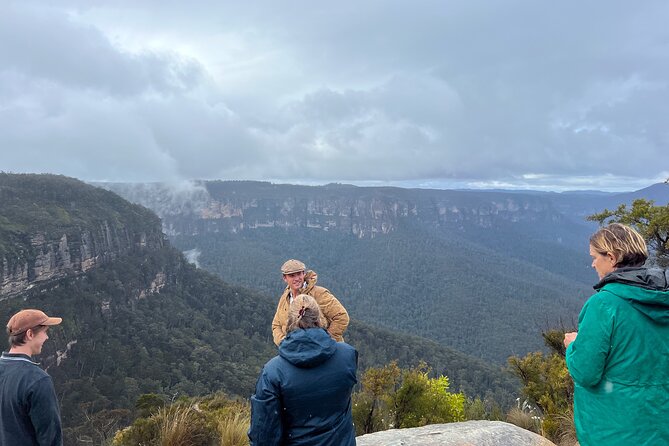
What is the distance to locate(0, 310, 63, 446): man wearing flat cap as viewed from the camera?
265 cm

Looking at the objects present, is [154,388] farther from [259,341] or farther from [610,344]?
[610,344]

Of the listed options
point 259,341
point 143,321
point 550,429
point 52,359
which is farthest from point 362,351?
point 550,429

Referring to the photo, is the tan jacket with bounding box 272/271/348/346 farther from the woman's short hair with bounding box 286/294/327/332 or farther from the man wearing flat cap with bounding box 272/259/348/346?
the woman's short hair with bounding box 286/294/327/332

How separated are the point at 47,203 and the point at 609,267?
61.5 meters

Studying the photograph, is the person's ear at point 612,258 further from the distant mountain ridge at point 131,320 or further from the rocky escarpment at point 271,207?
the rocky escarpment at point 271,207

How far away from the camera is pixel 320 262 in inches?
6432

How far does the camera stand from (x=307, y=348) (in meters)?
2.37

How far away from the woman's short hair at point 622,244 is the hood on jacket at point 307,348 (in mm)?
1732

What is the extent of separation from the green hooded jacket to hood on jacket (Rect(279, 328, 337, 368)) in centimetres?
144

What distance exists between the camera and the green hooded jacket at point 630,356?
6.97 ft

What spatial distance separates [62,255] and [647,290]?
172 feet

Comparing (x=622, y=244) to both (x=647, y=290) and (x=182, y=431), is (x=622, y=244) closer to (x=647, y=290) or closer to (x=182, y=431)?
(x=647, y=290)

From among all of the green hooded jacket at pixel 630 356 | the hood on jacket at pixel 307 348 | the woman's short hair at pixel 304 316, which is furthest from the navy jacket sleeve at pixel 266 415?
the green hooded jacket at pixel 630 356

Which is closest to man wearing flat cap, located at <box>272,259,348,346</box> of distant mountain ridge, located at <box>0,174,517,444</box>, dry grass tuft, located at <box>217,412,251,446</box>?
dry grass tuft, located at <box>217,412,251,446</box>
